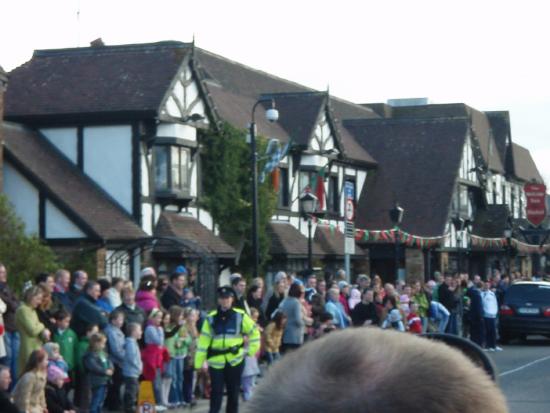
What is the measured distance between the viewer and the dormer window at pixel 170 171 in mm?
30266

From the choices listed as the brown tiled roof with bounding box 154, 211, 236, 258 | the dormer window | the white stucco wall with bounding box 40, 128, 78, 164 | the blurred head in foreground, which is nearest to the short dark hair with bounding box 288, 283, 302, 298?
the brown tiled roof with bounding box 154, 211, 236, 258

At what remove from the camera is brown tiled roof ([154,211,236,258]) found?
97.7 ft

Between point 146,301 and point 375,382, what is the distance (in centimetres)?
1608

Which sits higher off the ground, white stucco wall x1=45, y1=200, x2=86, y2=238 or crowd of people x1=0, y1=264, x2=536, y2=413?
white stucco wall x1=45, y1=200, x2=86, y2=238

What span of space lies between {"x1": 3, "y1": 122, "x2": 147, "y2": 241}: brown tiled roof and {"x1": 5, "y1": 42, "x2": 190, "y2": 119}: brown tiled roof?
989mm

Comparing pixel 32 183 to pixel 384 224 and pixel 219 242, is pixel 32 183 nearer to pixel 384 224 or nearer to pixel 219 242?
pixel 219 242

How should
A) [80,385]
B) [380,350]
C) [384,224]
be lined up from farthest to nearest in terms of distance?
1. [384,224]
2. [80,385]
3. [380,350]

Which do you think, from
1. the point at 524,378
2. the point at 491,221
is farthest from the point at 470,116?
the point at 524,378

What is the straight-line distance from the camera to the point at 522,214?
215ft

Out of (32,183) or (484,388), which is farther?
(32,183)

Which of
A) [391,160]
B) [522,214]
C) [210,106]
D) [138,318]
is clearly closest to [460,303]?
[210,106]

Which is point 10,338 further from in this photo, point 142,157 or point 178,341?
point 142,157

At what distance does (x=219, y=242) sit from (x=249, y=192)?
2.82m

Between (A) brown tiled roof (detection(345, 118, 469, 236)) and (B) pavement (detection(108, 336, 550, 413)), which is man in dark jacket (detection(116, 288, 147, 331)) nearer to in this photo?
(B) pavement (detection(108, 336, 550, 413))
